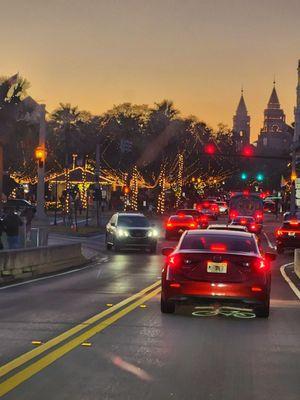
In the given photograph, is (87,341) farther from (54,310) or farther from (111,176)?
(111,176)

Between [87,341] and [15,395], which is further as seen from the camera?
[87,341]

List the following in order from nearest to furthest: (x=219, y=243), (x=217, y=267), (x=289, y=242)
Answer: (x=217, y=267)
(x=219, y=243)
(x=289, y=242)

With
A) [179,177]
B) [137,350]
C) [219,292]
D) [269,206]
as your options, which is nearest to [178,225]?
[219,292]

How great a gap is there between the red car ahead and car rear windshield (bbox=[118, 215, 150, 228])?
64.0 ft

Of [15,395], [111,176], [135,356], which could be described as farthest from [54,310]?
[111,176]

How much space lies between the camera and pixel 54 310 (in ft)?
41.1

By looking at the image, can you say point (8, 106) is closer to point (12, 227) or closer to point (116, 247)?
point (116, 247)

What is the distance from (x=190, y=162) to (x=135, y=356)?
8213 cm

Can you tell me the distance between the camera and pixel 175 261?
12070mm

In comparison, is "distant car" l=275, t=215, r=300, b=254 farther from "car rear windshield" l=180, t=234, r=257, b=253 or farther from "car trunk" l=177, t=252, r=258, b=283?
"car trunk" l=177, t=252, r=258, b=283

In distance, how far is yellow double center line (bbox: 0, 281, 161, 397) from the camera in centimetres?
730

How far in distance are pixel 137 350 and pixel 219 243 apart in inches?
157

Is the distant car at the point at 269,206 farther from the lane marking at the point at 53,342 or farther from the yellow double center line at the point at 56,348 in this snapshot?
the yellow double center line at the point at 56,348

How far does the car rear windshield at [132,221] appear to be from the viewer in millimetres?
31719
